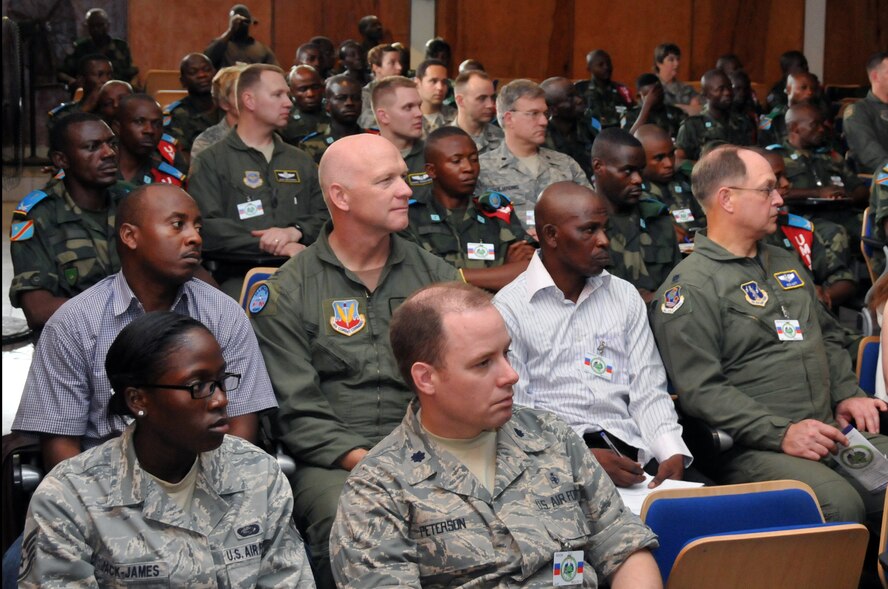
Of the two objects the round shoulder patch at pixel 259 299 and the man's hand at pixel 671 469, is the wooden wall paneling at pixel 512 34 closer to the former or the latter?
the round shoulder patch at pixel 259 299

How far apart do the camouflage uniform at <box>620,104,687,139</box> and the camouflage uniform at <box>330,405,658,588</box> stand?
6482mm

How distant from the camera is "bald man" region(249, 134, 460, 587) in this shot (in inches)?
105

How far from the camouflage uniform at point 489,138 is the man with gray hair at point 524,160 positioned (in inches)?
24.6

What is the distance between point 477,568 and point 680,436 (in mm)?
1184

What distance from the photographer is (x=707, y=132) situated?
803 cm

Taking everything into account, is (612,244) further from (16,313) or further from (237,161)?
(16,313)

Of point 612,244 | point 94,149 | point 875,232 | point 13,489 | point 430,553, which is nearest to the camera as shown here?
point 430,553

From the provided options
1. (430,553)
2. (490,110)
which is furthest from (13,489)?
(490,110)

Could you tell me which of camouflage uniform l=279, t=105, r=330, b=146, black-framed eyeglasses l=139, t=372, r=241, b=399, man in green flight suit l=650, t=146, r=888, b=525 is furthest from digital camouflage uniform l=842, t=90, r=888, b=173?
black-framed eyeglasses l=139, t=372, r=241, b=399

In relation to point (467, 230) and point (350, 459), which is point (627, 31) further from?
point (350, 459)

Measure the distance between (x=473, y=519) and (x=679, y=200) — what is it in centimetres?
360

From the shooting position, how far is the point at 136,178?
4762mm

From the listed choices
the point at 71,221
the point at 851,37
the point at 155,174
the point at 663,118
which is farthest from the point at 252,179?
the point at 851,37

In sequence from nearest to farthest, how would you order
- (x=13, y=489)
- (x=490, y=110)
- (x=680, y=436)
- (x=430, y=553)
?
(x=430, y=553) < (x=13, y=489) < (x=680, y=436) < (x=490, y=110)
